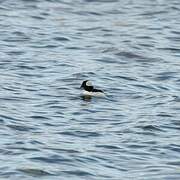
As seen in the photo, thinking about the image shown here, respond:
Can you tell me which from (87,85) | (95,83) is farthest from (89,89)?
(95,83)

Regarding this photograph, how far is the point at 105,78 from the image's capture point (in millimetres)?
22906

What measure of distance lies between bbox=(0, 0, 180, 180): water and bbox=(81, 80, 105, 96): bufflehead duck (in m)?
0.24

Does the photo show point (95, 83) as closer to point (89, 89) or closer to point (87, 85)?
point (87, 85)

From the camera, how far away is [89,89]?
20.5 metres

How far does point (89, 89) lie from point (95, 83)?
196 cm

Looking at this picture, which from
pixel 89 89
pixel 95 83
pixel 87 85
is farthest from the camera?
pixel 95 83

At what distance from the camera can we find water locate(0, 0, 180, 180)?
51.2 feet

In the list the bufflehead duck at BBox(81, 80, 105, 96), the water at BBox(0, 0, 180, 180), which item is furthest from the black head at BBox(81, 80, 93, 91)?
the water at BBox(0, 0, 180, 180)

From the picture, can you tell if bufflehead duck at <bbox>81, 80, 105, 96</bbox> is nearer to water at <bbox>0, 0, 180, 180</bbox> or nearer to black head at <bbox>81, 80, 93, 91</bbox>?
black head at <bbox>81, 80, 93, 91</bbox>

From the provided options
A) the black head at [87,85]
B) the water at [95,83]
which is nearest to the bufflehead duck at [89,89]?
the black head at [87,85]

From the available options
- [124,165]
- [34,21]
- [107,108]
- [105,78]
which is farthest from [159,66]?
[124,165]

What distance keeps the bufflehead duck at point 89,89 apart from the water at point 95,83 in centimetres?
24

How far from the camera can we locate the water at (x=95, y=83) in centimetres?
1561

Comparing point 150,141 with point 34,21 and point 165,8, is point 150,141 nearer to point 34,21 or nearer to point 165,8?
point 34,21
